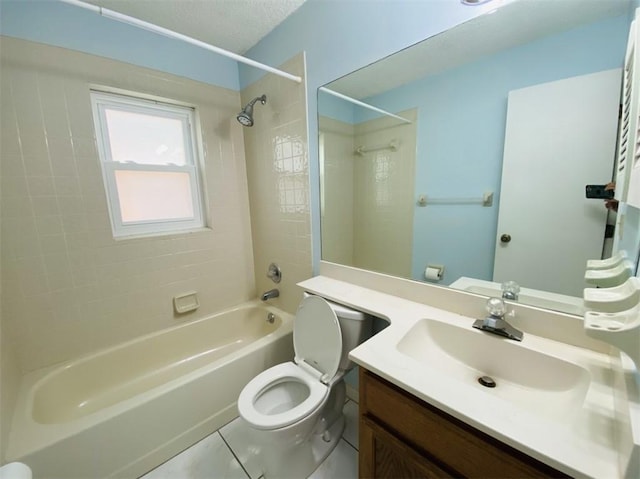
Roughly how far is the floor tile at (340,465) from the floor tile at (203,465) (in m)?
0.38

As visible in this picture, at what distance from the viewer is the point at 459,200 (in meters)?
1.13

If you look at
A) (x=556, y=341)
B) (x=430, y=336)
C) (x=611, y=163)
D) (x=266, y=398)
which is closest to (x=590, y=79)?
(x=611, y=163)

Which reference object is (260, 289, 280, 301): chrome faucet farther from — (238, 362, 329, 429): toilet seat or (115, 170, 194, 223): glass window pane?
(115, 170, 194, 223): glass window pane

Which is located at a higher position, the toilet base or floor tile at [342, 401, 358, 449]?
the toilet base

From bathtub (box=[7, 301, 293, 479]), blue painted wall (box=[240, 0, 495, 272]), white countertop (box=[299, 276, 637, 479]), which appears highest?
blue painted wall (box=[240, 0, 495, 272])

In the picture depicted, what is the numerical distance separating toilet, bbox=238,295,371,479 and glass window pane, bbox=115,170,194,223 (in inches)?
52.3

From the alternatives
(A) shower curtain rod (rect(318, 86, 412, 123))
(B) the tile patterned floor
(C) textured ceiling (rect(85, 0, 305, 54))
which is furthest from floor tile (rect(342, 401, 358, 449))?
(C) textured ceiling (rect(85, 0, 305, 54))

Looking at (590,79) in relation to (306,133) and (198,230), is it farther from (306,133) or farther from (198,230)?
(198,230)

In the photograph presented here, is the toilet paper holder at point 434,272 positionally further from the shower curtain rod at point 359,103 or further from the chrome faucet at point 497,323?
the shower curtain rod at point 359,103

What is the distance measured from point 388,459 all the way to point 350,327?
52 cm

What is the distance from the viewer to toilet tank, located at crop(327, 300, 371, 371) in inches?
48.3

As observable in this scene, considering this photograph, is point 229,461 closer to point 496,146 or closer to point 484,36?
point 496,146

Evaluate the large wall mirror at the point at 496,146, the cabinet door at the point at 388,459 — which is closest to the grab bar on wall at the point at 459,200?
the large wall mirror at the point at 496,146

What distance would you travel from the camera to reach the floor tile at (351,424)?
140 centimetres
